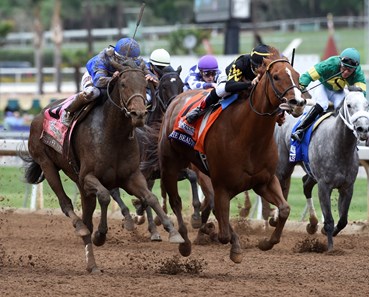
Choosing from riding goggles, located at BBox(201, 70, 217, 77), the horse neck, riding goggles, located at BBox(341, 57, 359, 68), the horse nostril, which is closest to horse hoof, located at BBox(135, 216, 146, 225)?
riding goggles, located at BBox(201, 70, 217, 77)

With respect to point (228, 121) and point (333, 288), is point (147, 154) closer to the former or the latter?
point (228, 121)

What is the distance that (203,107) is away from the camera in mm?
9492

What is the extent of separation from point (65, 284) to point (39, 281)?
0.30 meters

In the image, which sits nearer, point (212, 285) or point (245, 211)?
point (212, 285)

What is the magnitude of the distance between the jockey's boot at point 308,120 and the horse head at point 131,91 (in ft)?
9.72

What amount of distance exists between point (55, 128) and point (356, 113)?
113 inches

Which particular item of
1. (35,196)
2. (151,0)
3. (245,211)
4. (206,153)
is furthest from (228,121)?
(151,0)

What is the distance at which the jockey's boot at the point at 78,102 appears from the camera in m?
9.16

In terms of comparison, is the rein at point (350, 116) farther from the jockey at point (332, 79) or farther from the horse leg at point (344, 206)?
the horse leg at point (344, 206)

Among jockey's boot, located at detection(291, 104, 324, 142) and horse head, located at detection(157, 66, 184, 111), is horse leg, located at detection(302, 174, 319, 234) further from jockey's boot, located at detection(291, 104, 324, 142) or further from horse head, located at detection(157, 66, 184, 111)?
horse head, located at detection(157, 66, 184, 111)

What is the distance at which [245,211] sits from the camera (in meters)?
13.0

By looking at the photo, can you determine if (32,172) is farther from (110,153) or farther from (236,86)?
(236,86)

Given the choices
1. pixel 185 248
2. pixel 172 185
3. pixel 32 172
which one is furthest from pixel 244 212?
pixel 185 248

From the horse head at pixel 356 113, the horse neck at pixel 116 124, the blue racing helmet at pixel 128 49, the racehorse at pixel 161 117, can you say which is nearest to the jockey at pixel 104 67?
the blue racing helmet at pixel 128 49
